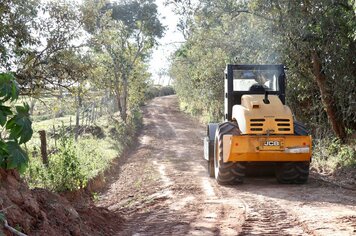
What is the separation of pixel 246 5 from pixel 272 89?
4.00 meters

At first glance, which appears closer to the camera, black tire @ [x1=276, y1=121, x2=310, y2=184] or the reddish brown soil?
the reddish brown soil

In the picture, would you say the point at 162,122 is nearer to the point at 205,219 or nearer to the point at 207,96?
the point at 207,96

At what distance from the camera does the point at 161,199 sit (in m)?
9.09

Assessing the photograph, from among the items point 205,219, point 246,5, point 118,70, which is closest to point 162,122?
point 118,70

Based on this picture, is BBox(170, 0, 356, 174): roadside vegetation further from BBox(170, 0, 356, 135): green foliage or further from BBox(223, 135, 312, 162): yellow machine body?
BBox(223, 135, 312, 162): yellow machine body

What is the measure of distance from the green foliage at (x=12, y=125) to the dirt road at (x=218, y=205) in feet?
9.02

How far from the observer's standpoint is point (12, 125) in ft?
12.9

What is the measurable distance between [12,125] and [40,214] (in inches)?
74.5

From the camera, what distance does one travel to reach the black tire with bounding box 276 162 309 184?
1023 cm

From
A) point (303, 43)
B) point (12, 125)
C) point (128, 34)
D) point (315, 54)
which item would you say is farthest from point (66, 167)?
point (128, 34)

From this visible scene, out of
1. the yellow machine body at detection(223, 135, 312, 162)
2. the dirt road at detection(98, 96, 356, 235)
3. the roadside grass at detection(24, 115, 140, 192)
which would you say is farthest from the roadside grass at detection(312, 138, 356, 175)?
the roadside grass at detection(24, 115, 140, 192)

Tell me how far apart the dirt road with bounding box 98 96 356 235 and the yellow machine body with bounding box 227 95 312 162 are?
730 millimetres

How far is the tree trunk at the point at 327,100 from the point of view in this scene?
502 inches

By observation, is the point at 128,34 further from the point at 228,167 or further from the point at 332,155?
the point at 228,167
